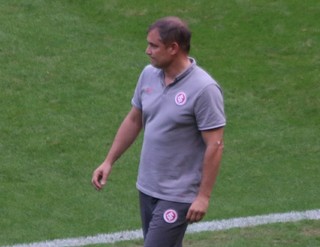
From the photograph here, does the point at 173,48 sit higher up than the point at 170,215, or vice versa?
the point at 173,48

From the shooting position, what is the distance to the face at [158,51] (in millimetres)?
5605

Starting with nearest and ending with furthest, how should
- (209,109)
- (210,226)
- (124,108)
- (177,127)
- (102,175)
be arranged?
(209,109), (177,127), (102,175), (210,226), (124,108)

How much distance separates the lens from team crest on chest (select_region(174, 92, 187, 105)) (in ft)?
18.4

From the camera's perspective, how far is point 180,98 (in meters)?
5.61

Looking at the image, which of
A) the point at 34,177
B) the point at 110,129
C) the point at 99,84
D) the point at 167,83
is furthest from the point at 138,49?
the point at 167,83

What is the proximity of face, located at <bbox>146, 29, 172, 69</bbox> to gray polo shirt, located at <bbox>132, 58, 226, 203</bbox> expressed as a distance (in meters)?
0.11

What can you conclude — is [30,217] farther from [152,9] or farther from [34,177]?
Result: [152,9]

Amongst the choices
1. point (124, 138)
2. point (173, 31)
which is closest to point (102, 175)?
point (124, 138)

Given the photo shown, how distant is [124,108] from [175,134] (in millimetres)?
5862

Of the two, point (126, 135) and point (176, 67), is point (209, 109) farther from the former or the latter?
point (126, 135)

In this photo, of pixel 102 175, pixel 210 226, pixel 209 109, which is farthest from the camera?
pixel 210 226

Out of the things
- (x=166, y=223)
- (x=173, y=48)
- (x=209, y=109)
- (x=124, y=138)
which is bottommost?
(x=166, y=223)

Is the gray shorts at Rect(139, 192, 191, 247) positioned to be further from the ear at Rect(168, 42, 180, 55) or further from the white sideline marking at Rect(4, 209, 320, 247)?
the white sideline marking at Rect(4, 209, 320, 247)

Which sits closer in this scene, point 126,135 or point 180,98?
point 180,98
